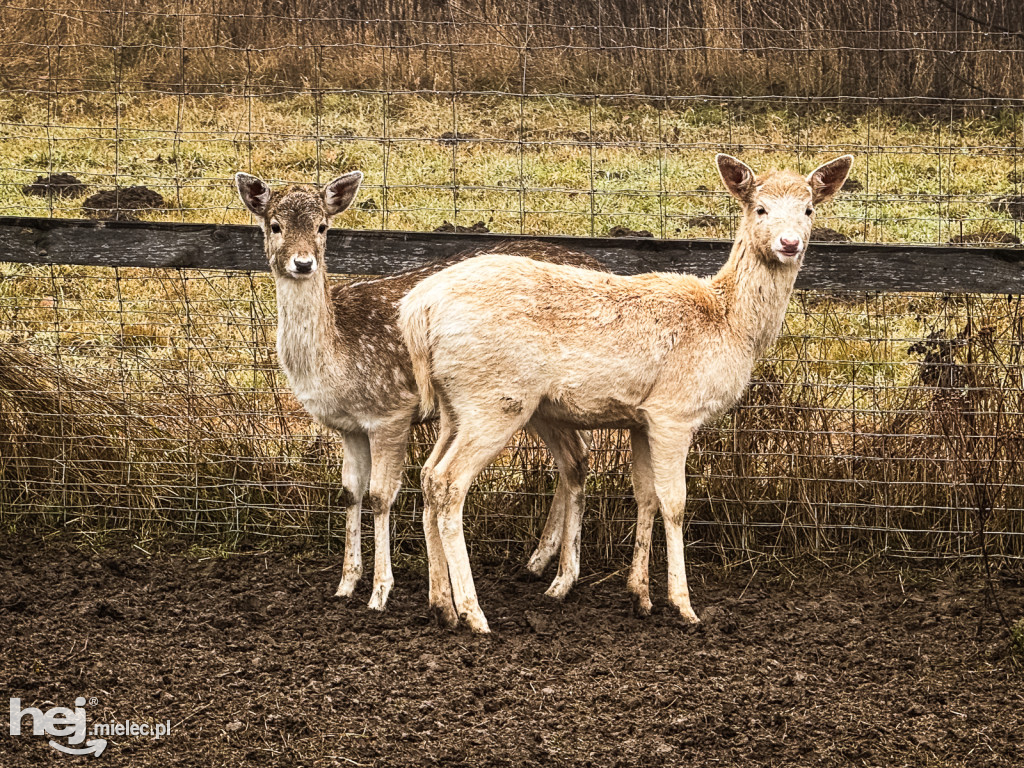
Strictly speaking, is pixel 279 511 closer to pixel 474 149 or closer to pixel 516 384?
pixel 516 384

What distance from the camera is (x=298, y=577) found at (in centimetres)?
669

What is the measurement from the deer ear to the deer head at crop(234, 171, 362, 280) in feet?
6.13

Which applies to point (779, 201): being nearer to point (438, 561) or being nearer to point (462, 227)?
point (438, 561)

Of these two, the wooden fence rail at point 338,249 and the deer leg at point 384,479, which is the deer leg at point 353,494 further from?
the wooden fence rail at point 338,249

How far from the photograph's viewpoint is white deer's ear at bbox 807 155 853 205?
20.3ft

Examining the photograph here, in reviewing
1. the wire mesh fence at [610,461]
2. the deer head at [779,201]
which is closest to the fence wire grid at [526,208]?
the wire mesh fence at [610,461]

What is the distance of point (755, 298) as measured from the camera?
618 cm

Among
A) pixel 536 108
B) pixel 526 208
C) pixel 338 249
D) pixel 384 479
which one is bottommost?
pixel 384 479

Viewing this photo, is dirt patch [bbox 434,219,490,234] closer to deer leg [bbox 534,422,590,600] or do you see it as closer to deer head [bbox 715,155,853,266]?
deer leg [bbox 534,422,590,600]

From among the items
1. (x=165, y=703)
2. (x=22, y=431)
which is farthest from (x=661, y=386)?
(x=22, y=431)

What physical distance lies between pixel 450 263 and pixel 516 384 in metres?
1.19

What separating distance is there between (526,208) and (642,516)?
7.13 m

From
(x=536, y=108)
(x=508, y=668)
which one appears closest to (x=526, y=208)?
(x=536, y=108)

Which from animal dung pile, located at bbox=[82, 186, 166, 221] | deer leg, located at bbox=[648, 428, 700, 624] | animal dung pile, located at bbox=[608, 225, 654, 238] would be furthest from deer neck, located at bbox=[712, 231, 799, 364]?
animal dung pile, located at bbox=[82, 186, 166, 221]
